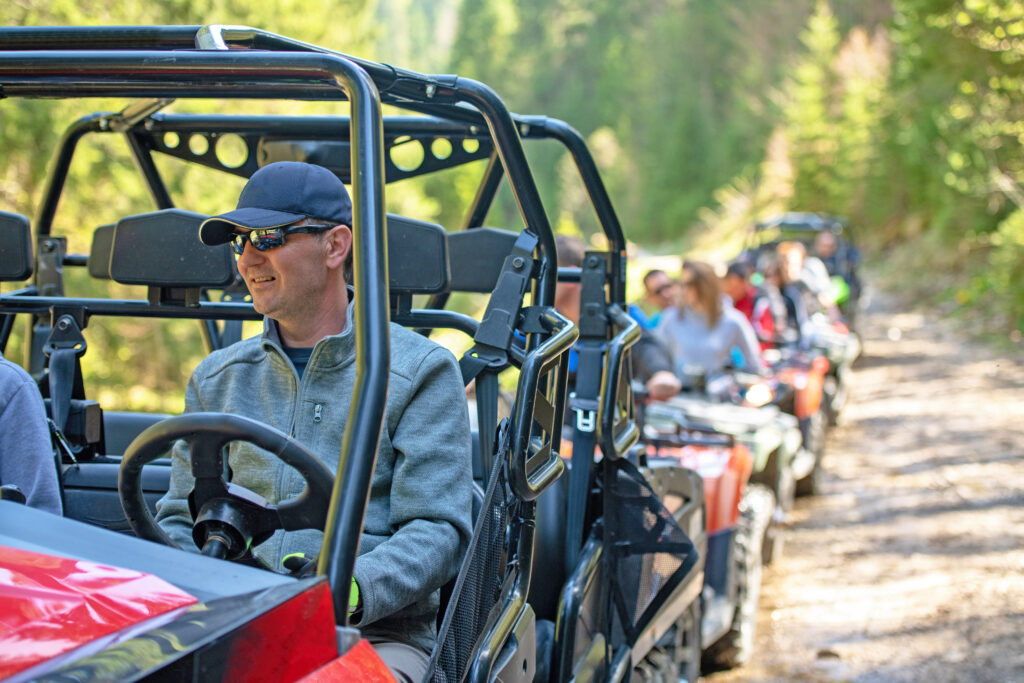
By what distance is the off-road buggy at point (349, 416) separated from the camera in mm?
1558

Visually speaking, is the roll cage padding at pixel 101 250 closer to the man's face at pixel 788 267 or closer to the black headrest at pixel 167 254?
the black headrest at pixel 167 254

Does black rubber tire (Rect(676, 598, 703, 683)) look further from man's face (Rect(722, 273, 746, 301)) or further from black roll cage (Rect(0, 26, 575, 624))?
man's face (Rect(722, 273, 746, 301))

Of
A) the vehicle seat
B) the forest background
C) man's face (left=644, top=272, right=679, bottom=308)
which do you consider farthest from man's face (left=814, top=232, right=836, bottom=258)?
the vehicle seat

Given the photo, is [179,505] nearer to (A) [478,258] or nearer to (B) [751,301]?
(A) [478,258]

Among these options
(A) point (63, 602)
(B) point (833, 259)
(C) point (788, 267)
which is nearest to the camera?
(A) point (63, 602)

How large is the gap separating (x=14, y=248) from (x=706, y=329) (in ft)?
15.9

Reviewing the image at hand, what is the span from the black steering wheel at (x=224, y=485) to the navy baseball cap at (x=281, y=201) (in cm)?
53

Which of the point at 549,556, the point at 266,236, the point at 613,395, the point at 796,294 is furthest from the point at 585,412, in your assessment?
the point at 796,294

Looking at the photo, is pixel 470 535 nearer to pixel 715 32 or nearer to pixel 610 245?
pixel 610 245

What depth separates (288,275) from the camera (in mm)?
2330

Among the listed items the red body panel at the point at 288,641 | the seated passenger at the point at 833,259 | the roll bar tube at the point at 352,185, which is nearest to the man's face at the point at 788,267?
the seated passenger at the point at 833,259

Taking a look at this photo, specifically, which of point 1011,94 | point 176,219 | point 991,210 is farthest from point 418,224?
point 991,210

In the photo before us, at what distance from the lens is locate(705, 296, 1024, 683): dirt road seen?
15.6ft

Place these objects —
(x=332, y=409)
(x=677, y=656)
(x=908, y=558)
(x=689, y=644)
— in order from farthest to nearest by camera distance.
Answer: (x=908, y=558) → (x=689, y=644) → (x=677, y=656) → (x=332, y=409)
